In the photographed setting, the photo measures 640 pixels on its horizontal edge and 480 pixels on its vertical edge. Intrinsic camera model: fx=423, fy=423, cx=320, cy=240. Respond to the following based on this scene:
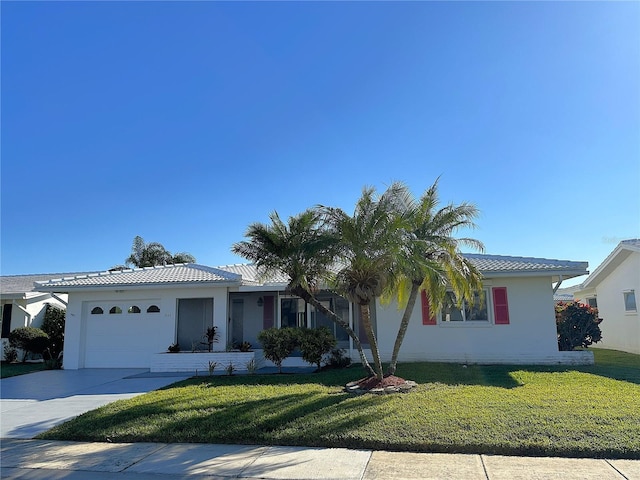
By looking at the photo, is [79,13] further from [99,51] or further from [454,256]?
[454,256]

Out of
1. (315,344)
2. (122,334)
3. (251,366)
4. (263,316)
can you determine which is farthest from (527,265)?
(122,334)

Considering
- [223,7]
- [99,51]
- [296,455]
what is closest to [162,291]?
[99,51]

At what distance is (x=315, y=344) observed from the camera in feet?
41.9

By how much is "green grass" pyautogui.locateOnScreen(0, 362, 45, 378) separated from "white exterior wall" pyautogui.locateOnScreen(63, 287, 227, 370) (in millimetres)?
1500

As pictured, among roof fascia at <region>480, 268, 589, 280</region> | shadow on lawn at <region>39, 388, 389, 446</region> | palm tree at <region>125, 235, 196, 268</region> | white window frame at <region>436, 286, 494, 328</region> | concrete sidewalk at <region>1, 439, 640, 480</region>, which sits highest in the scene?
palm tree at <region>125, 235, 196, 268</region>

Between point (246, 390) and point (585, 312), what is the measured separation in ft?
40.8

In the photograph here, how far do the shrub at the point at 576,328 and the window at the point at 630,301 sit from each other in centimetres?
376

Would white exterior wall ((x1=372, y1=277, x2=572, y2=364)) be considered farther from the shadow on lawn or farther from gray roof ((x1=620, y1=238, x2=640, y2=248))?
the shadow on lawn

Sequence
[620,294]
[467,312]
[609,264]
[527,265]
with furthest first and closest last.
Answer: [609,264] → [620,294] → [467,312] → [527,265]

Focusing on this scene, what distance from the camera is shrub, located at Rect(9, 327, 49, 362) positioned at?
704 inches

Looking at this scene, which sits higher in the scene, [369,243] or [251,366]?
[369,243]

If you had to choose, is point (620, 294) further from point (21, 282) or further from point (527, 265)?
point (21, 282)

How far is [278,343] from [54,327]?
12.9 meters

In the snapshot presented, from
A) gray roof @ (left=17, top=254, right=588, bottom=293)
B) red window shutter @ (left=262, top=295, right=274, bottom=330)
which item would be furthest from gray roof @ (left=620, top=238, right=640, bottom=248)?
red window shutter @ (left=262, top=295, right=274, bottom=330)
